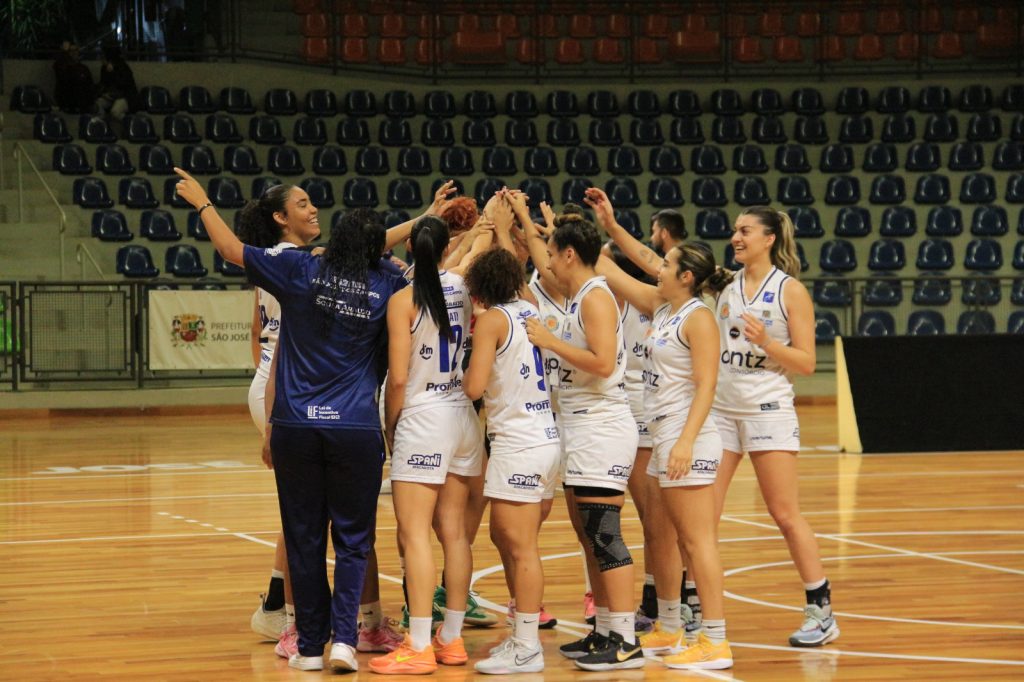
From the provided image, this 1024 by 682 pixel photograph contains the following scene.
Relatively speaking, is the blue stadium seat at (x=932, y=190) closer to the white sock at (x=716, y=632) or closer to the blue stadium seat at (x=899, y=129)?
the blue stadium seat at (x=899, y=129)

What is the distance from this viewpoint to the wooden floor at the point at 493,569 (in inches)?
214

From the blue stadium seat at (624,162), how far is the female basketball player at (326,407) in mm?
15454

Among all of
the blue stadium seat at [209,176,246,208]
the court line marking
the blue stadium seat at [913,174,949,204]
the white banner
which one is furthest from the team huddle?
the blue stadium seat at [913,174,949,204]

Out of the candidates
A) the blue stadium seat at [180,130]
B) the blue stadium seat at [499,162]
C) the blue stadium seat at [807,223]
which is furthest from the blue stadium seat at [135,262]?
the blue stadium seat at [807,223]

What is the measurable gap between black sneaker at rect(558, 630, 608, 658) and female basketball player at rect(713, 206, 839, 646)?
2.56 ft

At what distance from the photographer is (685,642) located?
5457 mm

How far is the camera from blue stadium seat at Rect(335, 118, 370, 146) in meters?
20.2

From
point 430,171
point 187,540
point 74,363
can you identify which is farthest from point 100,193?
point 187,540

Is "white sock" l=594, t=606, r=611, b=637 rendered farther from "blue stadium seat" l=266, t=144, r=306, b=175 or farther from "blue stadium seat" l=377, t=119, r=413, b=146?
"blue stadium seat" l=377, t=119, r=413, b=146

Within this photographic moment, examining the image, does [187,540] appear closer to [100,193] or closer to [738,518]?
[738,518]

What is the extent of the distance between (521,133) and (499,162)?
2.88ft

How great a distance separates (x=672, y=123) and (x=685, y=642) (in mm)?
16683

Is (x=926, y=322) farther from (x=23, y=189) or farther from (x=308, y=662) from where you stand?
(x=308, y=662)

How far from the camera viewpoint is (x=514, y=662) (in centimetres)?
518
